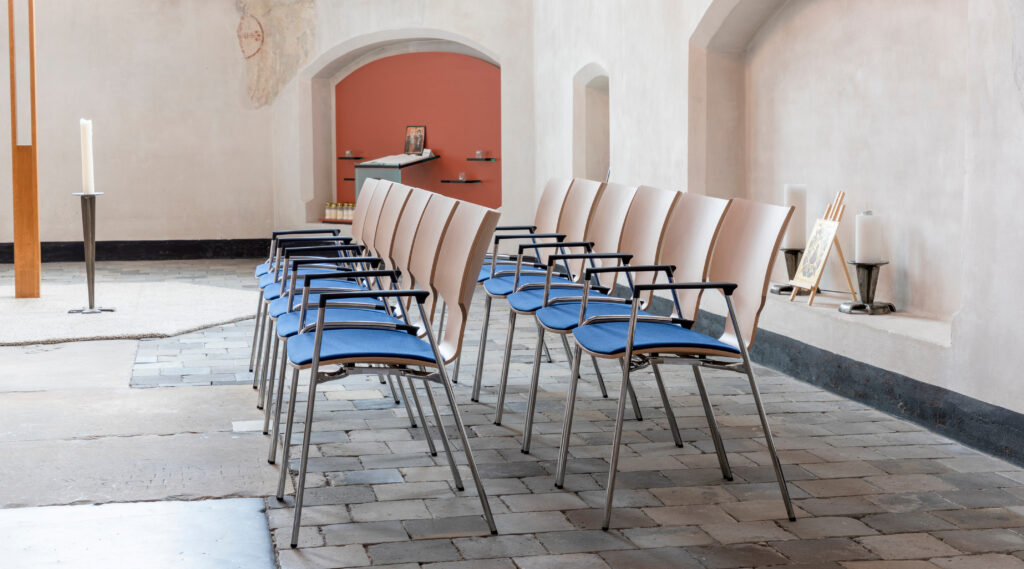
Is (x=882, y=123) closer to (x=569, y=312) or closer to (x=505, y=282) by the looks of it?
(x=505, y=282)

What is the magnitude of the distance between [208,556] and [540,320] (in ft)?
5.70

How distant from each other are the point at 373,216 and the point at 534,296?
1.57 metres

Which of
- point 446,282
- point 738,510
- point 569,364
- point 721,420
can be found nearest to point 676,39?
point 569,364

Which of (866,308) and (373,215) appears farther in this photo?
(373,215)

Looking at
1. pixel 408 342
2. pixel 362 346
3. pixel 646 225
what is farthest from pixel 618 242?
pixel 362 346

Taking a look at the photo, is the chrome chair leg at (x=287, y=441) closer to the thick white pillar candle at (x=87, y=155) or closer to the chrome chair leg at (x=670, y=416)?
the chrome chair leg at (x=670, y=416)

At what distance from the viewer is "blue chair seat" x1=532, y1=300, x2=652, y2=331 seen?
14.2 feet

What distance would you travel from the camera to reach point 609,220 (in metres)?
5.62

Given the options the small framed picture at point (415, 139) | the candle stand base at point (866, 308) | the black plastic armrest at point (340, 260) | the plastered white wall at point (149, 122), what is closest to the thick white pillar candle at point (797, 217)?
the candle stand base at point (866, 308)

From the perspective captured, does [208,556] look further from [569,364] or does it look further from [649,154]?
[649,154]

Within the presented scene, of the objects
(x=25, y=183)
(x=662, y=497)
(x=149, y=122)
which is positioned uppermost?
(x=149, y=122)

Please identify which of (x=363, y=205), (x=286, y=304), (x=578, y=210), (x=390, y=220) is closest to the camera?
(x=286, y=304)

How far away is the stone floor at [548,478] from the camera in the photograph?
3.33 metres

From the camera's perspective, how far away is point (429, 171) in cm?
1244
